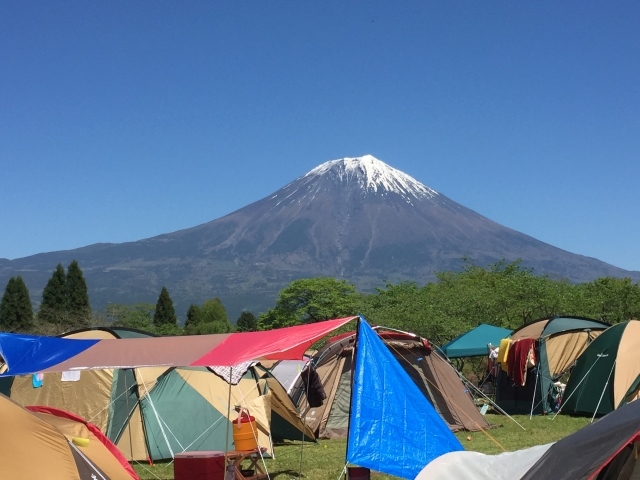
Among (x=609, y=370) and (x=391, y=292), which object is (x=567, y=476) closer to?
(x=609, y=370)

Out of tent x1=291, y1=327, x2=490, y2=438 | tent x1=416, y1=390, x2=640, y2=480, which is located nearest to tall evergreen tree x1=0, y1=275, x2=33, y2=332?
tent x1=291, y1=327, x2=490, y2=438

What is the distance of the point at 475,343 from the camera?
20.5 meters

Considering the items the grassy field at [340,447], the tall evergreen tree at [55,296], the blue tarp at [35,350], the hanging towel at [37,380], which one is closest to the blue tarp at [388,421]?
the grassy field at [340,447]

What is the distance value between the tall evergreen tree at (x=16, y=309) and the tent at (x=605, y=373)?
113ft

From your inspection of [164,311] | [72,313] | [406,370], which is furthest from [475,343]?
[164,311]

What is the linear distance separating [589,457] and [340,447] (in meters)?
7.75

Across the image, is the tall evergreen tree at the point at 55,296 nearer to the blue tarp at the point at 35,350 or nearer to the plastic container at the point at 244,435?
the blue tarp at the point at 35,350

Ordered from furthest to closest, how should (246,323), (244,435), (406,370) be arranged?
(246,323), (406,370), (244,435)

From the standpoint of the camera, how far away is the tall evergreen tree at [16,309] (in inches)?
1727

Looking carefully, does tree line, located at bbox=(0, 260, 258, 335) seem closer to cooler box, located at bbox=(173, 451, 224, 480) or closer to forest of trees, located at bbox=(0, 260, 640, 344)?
forest of trees, located at bbox=(0, 260, 640, 344)

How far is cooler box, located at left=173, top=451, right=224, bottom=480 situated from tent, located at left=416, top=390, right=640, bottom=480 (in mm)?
3893

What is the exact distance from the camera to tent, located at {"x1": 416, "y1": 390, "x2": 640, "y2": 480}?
4.93 meters

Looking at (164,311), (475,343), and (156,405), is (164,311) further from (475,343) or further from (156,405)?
(156,405)

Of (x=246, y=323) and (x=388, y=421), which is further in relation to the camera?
(x=246, y=323)
